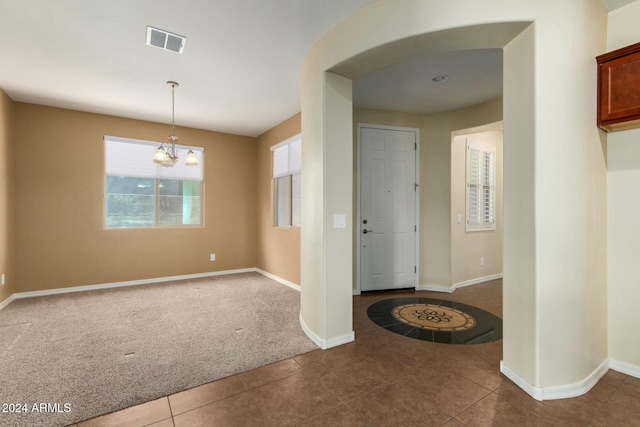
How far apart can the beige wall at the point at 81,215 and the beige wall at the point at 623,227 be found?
5.57 meters

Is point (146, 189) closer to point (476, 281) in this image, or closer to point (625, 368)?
point (476, 281)

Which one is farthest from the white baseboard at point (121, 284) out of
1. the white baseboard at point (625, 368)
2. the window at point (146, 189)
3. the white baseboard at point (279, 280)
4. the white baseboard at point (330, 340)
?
the white baseboard at point (625, 368)

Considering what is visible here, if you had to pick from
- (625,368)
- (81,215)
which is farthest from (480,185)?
(81,215)

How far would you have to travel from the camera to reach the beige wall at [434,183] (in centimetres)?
448

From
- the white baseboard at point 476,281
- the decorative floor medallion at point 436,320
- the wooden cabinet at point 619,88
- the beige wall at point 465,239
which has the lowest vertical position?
the decorative floor medallion at point 436,320

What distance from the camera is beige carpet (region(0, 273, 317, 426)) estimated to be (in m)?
1.99

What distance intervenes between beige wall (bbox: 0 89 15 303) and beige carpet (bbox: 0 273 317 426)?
0.41m

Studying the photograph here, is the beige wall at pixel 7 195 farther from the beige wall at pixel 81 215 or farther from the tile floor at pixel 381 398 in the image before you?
the tile floor at pixel 381 398

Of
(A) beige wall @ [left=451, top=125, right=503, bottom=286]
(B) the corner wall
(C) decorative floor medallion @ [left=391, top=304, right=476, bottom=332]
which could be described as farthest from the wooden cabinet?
(A) beige wall @ [left=451, top=125, right=503, bottom=286]

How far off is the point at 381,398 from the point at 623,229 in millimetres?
2247

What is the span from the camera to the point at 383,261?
14.8 feet

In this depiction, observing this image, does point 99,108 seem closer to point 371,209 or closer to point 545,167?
point 371,209

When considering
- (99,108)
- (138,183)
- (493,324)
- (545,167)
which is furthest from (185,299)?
(545,167)

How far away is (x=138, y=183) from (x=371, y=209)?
4072 mm
